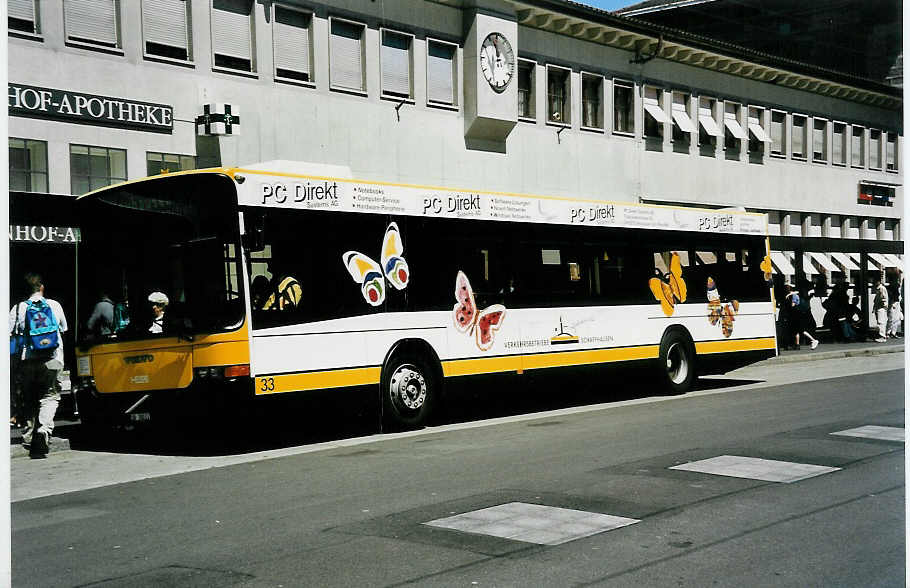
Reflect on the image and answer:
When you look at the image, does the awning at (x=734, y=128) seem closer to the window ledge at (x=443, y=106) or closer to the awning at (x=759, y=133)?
the awning at (x=759, y=133)

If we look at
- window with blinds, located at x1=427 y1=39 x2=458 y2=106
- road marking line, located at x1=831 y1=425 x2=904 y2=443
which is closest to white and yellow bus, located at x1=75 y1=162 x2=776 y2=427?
road marking line, located at x1=831 y1=425 x2=904 y2=443

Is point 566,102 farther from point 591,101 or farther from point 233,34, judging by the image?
point 233,34

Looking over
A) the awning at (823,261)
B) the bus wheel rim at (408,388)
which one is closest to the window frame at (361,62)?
the bus wheel rim at (408,388)

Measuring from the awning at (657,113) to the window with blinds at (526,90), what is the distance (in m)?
4.96

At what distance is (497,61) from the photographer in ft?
91.5

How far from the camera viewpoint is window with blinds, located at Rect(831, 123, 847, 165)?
112 feet

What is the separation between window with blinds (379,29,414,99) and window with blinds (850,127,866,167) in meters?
9.70

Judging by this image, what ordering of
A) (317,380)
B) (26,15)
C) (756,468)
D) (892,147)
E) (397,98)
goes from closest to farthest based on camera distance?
(892,147) < (756,468) < (317,380) < (26,15) < (397,98)

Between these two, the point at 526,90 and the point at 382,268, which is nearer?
the point at 382,268

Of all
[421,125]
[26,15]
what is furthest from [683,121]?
[26,15]

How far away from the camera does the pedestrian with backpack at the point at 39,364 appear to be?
478 inches

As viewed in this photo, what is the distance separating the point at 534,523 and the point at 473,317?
7.39 m

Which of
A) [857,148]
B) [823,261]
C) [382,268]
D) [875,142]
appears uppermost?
[857,148]

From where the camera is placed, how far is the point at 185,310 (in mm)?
11719
